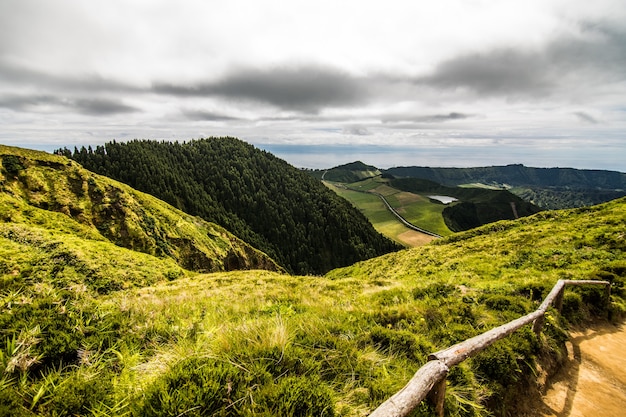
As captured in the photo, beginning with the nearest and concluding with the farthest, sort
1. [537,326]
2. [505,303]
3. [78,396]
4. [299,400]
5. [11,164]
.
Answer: [78,396] < [299,400] < [537,326] < [505,303] < [11,164]

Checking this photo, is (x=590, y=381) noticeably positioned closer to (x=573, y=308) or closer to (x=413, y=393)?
(x=573, y=308)

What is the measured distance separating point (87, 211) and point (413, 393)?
190ft

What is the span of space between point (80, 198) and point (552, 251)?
63.7 metres

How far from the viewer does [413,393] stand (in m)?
3.84

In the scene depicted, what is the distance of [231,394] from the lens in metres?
3.68

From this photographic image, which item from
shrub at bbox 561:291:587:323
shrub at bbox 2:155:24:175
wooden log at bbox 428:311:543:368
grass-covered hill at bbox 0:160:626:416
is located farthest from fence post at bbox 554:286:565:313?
shrub at bbox 2:155:24:175

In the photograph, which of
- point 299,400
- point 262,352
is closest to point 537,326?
point 299,400

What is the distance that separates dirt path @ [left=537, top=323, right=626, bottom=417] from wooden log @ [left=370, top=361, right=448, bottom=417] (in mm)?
4308

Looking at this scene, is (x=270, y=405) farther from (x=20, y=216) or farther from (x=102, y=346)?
(x=20, y=216)

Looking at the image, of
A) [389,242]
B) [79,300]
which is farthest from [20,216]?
[389,242]

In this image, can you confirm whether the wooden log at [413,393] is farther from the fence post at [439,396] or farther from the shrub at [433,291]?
the shrub at [433,291]

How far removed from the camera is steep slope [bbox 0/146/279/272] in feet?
109

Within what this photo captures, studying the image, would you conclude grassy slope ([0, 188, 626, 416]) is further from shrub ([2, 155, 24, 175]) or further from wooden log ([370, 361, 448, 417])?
shrub ([2, 155, 24, 175])

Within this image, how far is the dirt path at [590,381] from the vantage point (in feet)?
21.5
